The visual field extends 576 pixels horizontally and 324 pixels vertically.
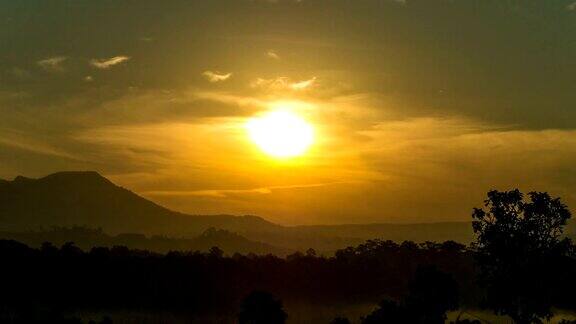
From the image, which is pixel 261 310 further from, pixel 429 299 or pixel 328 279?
pixel 328 279

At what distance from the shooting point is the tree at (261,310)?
149ft

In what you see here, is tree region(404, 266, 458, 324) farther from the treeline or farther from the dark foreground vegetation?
the treeline

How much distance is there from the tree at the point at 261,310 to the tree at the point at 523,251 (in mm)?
19840

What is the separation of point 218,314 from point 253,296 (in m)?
80.2

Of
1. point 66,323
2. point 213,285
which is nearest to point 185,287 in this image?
point 213,285

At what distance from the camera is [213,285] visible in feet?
432

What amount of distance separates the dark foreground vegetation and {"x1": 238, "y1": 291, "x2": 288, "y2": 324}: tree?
71mm

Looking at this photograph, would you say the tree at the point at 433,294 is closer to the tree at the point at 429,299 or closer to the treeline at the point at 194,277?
the tree at the point at 429,299

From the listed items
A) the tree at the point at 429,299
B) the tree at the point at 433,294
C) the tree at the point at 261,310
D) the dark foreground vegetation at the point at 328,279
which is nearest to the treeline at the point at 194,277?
the dark foreground vegetation at the point at 328,279

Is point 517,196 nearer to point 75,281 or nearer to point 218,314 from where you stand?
point 218,314

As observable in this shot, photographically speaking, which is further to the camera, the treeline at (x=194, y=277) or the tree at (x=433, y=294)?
the treeline at (x=194, y=277)

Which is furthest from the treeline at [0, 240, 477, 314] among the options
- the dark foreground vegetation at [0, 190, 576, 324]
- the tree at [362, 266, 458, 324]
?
the tree at [362, 266, 458, 324]

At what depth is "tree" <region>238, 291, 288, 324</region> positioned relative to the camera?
1791 inches

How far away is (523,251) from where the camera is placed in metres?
55.3
